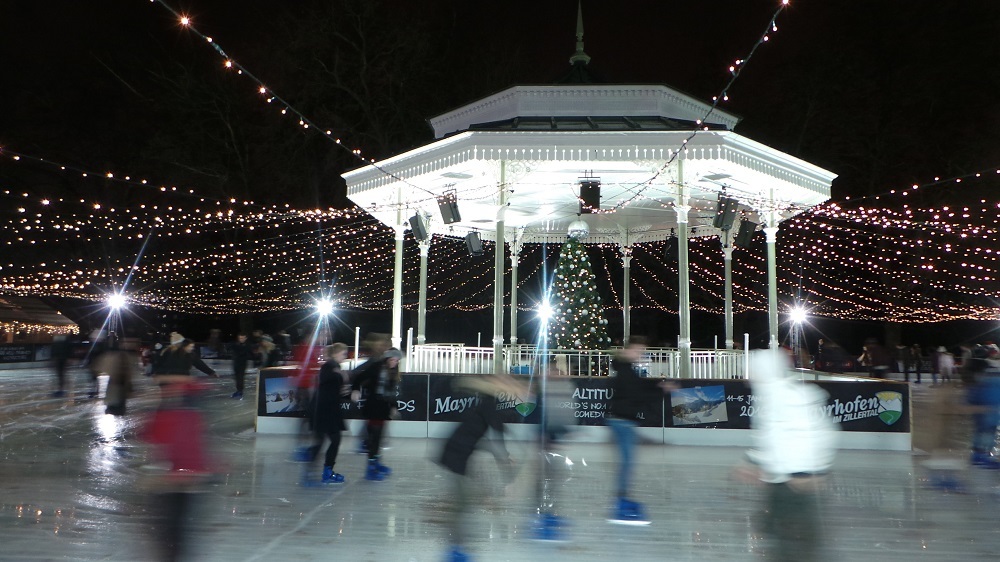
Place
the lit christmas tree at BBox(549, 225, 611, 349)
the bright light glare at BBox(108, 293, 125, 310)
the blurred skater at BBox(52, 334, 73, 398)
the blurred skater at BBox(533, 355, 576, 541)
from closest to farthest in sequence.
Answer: the blurred skater at BBox(533, 355, 576, 541)
the lit christmas tree at BBox(549, 225, 611, 349)
the blurred skater at BBox(52, 334, 73, 398)
the bright light glare at BBox(108, 293, 125, 310)

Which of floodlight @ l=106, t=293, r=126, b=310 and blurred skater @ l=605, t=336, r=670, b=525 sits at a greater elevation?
floodlight @ l=106, t=293, r=126, b=310

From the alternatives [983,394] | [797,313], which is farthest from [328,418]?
[797,313]

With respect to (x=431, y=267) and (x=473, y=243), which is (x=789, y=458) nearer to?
(x=473, y=243)

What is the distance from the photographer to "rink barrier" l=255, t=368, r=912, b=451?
1074cm

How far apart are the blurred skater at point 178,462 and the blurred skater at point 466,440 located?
1521 mm

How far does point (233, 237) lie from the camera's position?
34562 mm

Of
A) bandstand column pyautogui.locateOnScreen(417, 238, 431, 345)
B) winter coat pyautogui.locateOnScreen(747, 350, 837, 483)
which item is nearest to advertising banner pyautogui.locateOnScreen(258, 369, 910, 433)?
bandstand column pyautogui.locateOnScreen(417, 238, 431, 345)

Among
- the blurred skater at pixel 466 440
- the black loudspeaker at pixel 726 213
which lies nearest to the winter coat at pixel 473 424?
the blurred skater at pixel 466 440

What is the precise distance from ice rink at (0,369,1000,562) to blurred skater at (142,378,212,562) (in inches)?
6.7

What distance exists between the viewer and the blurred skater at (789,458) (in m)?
4.07

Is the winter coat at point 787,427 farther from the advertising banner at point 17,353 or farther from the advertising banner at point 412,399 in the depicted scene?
the advertising banner at point 17,353

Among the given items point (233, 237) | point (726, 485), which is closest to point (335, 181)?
point (233, 237)

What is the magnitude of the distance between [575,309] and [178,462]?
11898mm

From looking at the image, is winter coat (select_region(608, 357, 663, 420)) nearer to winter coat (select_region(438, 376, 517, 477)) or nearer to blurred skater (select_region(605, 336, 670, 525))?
blurred skater (select_region(605, 336, 670, 525))
